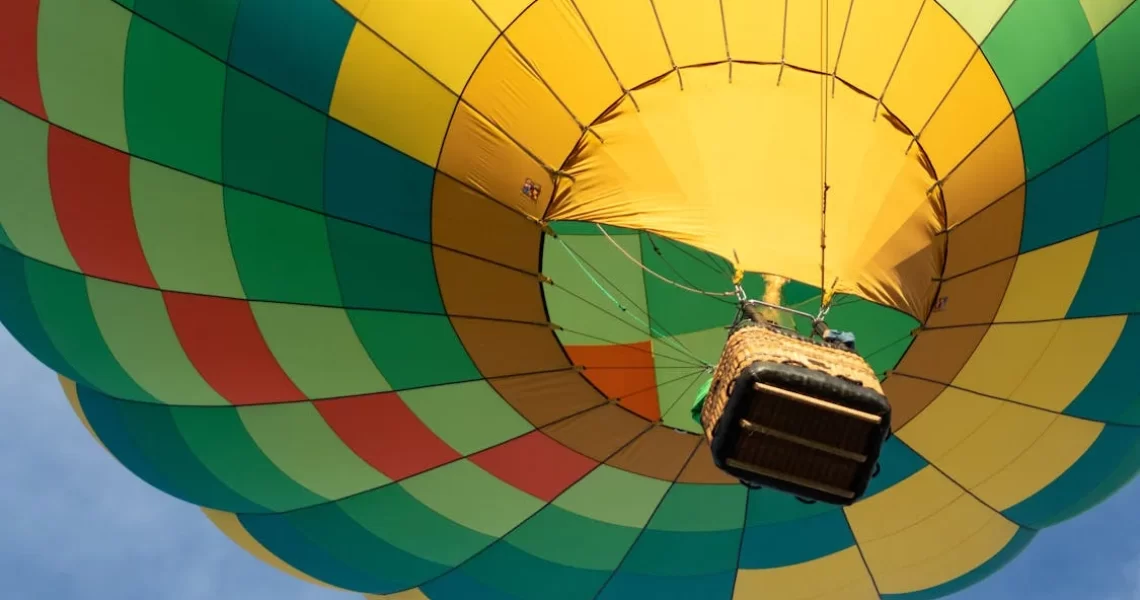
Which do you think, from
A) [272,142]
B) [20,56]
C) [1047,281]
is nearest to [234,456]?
[272,142]

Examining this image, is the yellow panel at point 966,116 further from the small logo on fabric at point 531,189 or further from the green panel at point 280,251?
the green panel at point 280,251

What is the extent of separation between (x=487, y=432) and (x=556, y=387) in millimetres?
479

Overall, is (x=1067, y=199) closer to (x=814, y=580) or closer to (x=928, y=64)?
(x=928, y=64)

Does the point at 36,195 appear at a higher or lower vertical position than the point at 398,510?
higher

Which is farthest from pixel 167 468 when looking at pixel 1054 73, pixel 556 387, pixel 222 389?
pixel 1054 73

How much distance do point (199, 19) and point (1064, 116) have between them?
362 centimetres

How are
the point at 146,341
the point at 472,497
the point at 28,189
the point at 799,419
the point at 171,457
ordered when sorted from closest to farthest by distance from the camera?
the point at 799,419, the point at 28,189, the point at 146,341, the point at 472,497, the point at 171,457

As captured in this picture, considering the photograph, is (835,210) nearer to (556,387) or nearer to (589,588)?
(556,387)

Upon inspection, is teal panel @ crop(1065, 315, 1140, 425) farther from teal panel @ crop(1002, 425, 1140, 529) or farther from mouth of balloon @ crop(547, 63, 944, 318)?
mouth of balloon @ crop(547, 63, 944, 318)

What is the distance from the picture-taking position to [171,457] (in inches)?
230

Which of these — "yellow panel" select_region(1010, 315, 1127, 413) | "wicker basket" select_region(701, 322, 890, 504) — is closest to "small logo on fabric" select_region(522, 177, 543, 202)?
"wicker basket" select_region(701, 322, 890, 504)

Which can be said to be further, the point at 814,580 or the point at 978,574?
the point at 978,574

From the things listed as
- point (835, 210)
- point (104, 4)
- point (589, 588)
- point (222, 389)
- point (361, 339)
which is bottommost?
point (589, 588)

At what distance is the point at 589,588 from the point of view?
240 inches
